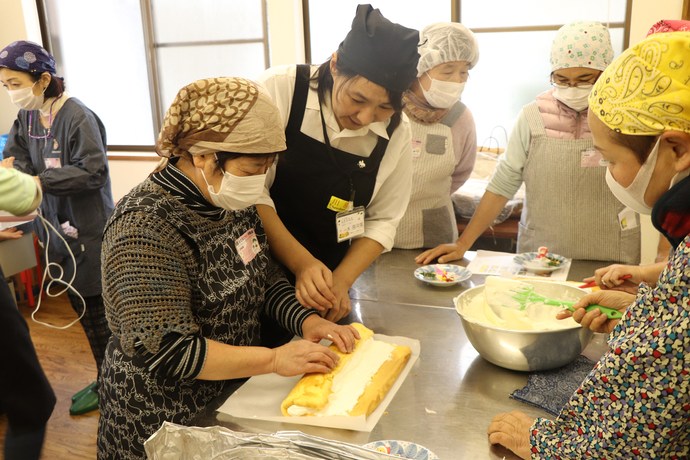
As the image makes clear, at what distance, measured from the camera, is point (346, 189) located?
68.5 inches

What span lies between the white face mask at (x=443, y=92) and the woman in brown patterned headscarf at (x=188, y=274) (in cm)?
126

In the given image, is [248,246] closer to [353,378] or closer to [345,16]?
[353,378]

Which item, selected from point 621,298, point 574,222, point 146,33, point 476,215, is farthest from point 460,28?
point 146,33

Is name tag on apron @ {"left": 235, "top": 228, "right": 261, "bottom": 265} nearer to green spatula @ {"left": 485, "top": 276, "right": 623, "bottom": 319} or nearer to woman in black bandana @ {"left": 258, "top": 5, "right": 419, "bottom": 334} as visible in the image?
woman in black bandana @ {"left": 258, "top": 5, "right": 419, "bottom": 334}

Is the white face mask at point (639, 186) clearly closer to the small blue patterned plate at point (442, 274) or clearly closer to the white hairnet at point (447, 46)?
the small blue patterned plate at point (442, 274)

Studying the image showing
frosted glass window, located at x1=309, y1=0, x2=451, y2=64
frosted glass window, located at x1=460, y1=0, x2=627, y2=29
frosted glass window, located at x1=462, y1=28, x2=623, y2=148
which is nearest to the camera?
frosted glass window, located at x1=460, y1=0, x2=627, y2=29

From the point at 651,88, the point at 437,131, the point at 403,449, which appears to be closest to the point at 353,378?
the point at 403,449

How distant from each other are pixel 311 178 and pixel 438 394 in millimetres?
822

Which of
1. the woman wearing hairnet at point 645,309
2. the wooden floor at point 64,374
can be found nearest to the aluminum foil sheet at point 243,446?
the woman wearing hairnet at point 645,309

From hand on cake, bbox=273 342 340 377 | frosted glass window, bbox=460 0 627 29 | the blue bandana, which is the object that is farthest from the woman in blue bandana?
frosted glass window, bbox=460 0 627 29

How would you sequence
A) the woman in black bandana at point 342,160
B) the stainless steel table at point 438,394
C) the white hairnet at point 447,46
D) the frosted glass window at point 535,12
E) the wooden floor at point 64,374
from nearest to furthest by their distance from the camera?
the stainless steel table at point 438,394 → the woman in black bandana at point 342,160 → the white hairnet at point 447,46 → the wooden floor at point 64,374 → the frosted glass window at point 535,12

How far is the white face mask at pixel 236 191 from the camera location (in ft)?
3.98

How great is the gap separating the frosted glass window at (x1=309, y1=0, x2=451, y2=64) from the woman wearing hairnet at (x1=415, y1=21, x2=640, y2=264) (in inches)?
101

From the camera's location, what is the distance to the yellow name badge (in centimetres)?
173
